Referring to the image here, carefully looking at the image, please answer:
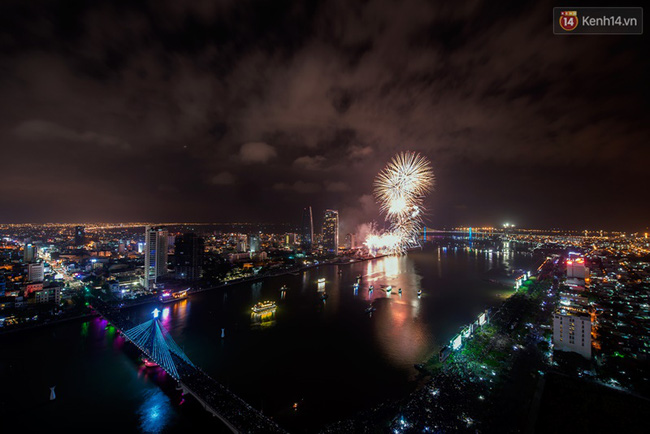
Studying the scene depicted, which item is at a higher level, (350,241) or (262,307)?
(350,241)

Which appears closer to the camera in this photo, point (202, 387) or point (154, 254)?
point (202, 387)

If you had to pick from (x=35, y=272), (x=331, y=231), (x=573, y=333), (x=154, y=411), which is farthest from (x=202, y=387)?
(x=331, y=231)

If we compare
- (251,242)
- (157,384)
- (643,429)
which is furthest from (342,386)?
(251,242)

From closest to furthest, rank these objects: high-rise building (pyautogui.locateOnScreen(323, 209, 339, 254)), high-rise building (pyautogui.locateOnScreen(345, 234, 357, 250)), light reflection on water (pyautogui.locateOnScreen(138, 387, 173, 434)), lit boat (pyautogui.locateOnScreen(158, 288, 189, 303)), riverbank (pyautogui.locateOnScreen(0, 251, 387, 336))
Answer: light reflection on water (pyautogui.locateOnScreen(138, 387, 173, 434)) → riverbank (pyautogui.locateOnScreen(0, 251, 387, 336)) → lit boat (pyautogui.locateOnScreen(158, 288, 189, 303)) → high-rise building (pyautogui.locateOnScreen(323, 209, 339, 254)) → high-rise building (pyautogui.locateOnScreen(345, 234, 357, 250))

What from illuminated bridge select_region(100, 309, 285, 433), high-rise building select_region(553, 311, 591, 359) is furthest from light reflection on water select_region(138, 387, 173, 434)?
high-rise building select_region(553, 311, 591, 359)

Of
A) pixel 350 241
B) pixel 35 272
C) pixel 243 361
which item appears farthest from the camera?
pixel 350 241

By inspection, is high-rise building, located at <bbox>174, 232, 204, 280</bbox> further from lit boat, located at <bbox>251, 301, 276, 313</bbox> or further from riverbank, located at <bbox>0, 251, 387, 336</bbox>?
lit boat, located at <bbox>251, 301, 276, 313</bbox>

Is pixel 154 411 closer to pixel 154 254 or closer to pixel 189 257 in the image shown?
pixel 154 254
